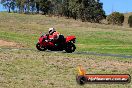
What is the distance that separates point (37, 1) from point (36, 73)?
131399 millimetres

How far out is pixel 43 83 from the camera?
1503 centimetres

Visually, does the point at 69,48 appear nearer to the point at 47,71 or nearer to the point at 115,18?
the point at 47,71

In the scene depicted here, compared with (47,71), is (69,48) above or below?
below

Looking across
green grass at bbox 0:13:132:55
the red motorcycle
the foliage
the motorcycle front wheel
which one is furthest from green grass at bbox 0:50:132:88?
the foliage

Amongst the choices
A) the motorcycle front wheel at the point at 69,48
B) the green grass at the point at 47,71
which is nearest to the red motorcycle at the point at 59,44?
the motorcycle front wheel at the point at 69,48

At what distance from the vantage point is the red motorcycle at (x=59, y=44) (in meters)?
29.9

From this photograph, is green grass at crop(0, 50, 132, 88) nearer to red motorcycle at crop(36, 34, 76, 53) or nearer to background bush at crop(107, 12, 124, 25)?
red motorcycle at crop(36, 34, 76, 53)

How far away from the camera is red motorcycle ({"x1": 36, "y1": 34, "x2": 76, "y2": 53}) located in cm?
2991

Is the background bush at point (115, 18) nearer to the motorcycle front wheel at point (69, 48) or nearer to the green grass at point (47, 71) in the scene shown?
the motorcycle front wheel at point (69, 48)

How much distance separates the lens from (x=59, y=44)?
98.7ft

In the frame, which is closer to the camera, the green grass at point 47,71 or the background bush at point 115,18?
the green grass at point 47,71

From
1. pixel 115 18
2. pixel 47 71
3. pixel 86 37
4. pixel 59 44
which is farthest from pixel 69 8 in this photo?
pixel 47 71

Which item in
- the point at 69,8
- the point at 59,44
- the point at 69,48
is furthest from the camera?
the point at 69,8

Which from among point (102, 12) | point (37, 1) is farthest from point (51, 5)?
point (102, 12)
